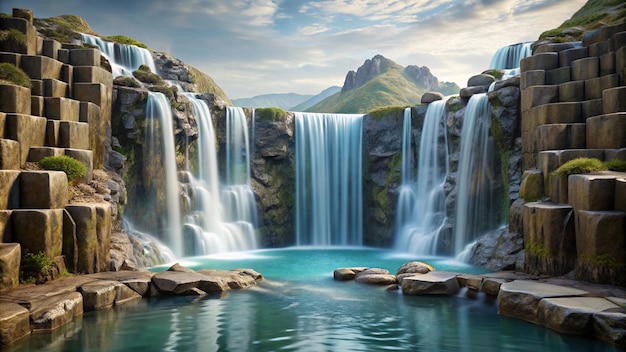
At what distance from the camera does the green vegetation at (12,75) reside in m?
20.9

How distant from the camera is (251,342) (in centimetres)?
1298

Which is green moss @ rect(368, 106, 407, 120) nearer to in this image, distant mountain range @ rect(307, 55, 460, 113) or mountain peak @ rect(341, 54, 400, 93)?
distant mountain range @ rect(307, 55, 460, 113)

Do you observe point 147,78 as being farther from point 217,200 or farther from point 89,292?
point 89,292

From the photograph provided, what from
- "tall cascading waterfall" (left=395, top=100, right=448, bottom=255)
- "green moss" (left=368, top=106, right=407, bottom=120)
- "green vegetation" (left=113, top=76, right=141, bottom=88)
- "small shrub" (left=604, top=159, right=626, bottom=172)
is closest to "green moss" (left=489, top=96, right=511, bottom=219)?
"tall cascading waterfall" (left=395, top=100, right=448, bottom=255)

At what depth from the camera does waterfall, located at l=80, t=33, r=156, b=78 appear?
32.4m

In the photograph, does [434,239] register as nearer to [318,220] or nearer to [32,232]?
[318,220]

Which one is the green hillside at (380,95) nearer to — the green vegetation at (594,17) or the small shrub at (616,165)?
the green vegetation at (594,17)

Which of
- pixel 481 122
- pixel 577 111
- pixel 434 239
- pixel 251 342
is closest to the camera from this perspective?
pixel 251 342

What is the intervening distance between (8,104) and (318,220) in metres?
20.6

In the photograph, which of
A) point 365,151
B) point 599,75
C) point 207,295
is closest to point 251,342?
point 207,295

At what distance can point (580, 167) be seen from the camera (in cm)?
1859

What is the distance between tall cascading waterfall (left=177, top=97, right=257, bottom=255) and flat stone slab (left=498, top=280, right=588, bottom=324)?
57.1 feet

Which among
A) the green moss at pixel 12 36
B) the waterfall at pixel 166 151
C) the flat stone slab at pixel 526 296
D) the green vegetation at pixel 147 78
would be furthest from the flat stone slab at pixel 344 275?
the green moss at pixel 12 36

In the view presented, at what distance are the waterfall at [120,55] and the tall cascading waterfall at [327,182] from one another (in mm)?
10984
